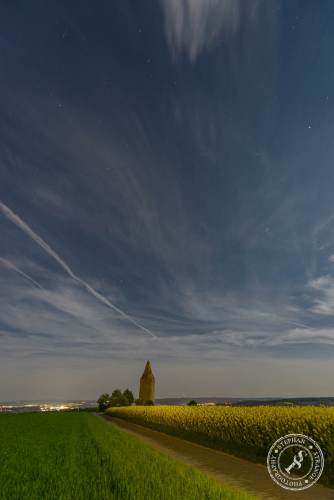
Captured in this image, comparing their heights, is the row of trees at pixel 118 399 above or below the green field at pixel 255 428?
above

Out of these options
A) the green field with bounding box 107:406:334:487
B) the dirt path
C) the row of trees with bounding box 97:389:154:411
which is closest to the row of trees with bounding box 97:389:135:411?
the row of trees with bounding box 97:389:154:411

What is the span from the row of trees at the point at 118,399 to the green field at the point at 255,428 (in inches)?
3427

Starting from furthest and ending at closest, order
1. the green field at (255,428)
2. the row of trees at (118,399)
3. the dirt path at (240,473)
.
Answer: the row of trees at (118,399) < the green field at (255,428) < the dirt path at (240,473)

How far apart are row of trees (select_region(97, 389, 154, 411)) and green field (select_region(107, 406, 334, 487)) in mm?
87045

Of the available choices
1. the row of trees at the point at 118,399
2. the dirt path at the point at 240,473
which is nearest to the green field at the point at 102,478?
the dirt path at the point at 240,473

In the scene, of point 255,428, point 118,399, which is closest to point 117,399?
point 118,399

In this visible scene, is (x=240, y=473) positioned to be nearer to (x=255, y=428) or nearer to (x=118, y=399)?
(x=255, y=428)

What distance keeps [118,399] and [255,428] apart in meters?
108

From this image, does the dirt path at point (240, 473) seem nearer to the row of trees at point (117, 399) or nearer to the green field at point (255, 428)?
the green field at point (255, 428)

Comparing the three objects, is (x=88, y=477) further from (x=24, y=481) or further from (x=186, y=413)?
(x=186, y=413)

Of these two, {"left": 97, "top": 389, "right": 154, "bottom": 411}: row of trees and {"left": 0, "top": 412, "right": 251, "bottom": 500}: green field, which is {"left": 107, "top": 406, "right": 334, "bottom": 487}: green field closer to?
{"left": 0, "top": 412, "right": 251, "bottom": 500}: green field

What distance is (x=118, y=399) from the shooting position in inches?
4508

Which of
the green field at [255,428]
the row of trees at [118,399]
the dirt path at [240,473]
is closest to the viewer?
the dirt path at [240,473]

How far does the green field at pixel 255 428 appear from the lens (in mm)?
10891
